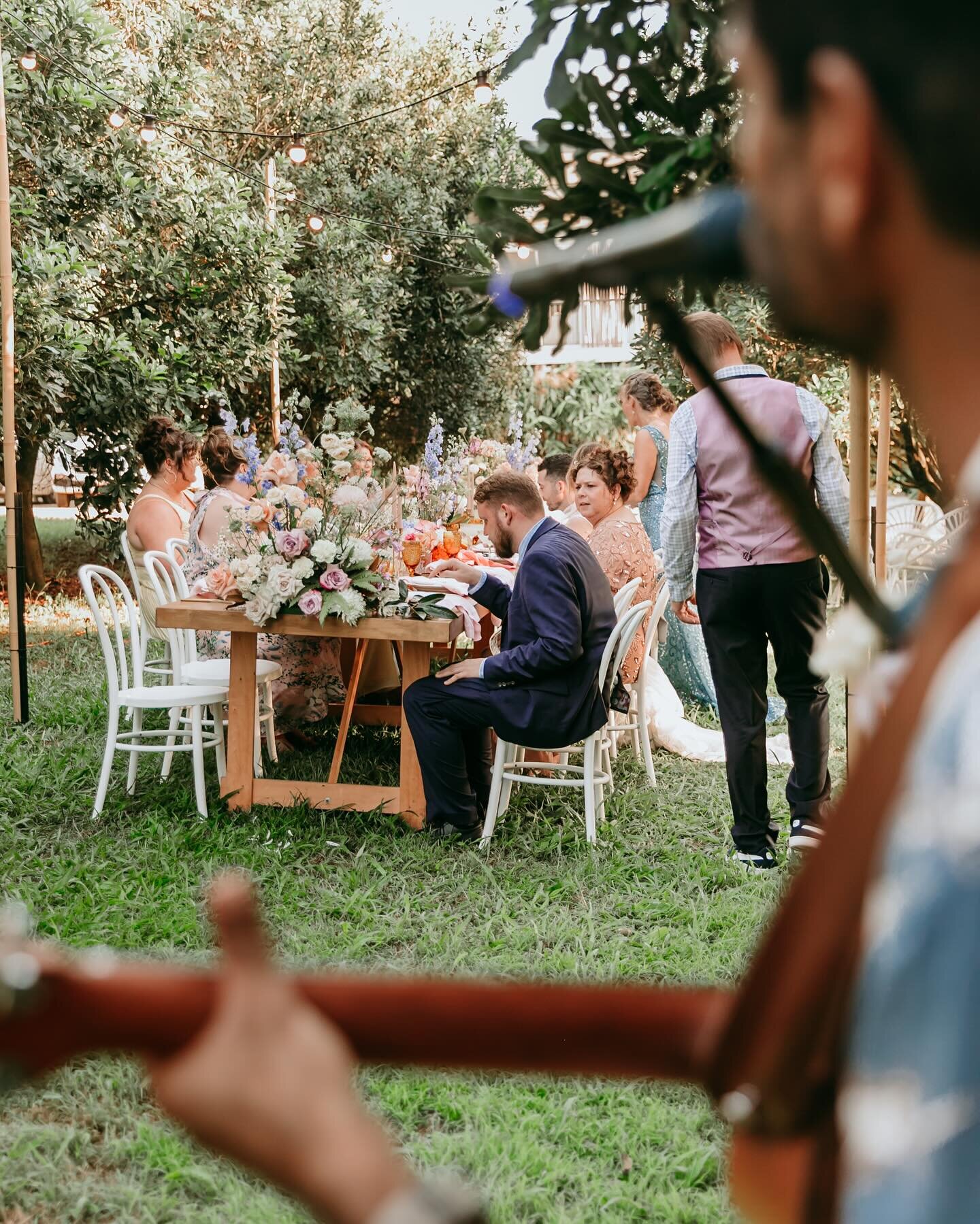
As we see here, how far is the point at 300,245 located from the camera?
12.6 meters

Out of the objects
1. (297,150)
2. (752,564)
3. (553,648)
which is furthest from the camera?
(297,150)

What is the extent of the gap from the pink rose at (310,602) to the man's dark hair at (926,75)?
4408 mm

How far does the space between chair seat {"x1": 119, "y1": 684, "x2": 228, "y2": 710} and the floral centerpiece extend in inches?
18.6

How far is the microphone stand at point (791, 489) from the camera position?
2.15 feet

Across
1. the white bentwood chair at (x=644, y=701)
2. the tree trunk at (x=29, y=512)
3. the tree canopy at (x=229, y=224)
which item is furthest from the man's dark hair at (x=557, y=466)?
the tree trunk at (x=29, y=512)

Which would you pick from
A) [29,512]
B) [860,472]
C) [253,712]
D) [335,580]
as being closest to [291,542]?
[335,580]

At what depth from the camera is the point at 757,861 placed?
4.51m

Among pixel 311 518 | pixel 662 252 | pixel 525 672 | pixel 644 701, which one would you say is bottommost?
pixel 644 701

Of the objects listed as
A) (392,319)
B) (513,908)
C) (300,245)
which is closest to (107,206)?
(300,245)

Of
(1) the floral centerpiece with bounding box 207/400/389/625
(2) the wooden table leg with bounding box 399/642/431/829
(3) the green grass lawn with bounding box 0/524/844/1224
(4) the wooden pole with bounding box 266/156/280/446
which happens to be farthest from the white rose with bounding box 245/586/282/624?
(4) the wooden pole with bounding box 266/156/280/446

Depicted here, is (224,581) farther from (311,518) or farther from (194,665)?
(194,665)

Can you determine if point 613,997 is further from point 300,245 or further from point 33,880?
point 300,245

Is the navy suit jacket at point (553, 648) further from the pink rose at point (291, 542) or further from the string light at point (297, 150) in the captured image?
the string light at point (297, 150)

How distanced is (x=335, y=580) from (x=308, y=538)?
10.4 inches
